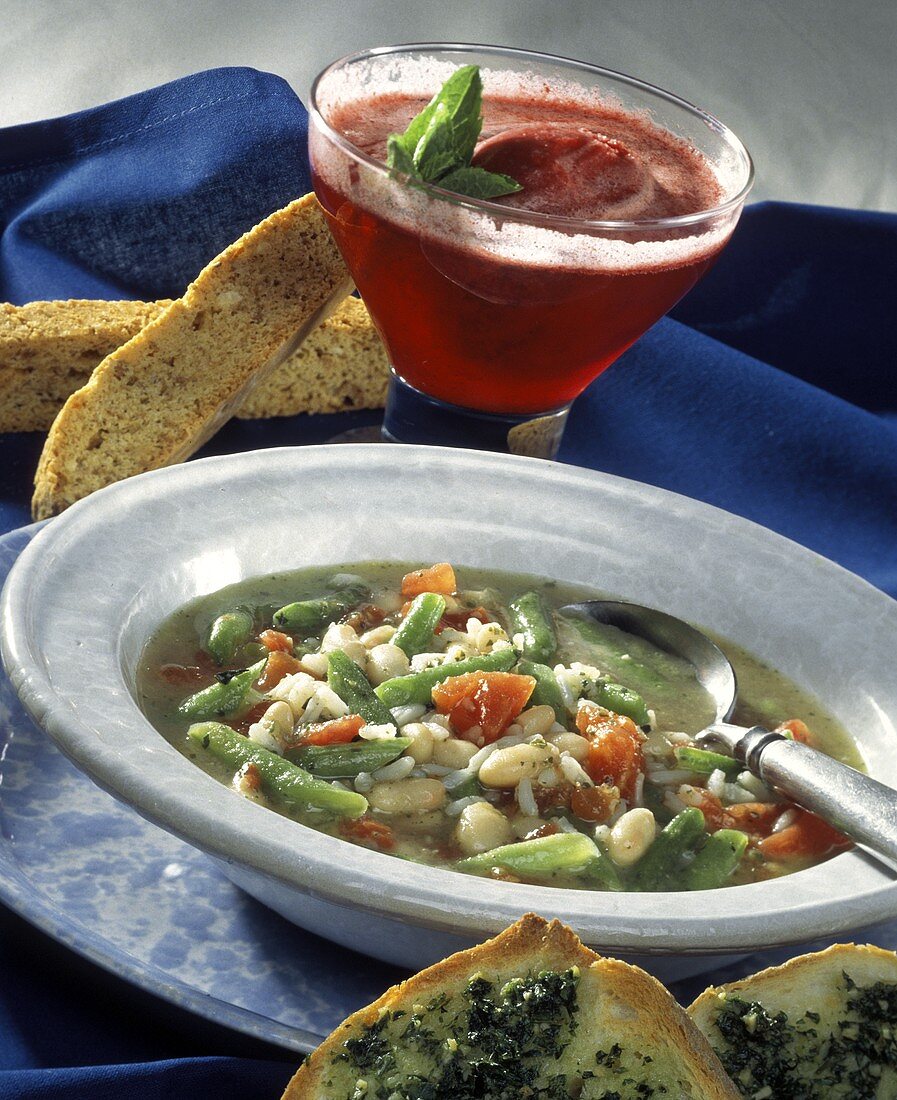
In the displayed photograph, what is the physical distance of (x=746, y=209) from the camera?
4.43m

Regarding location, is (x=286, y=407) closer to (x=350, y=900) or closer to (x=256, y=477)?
(x=256, y=477)

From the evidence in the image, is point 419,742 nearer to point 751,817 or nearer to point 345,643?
point 345,643

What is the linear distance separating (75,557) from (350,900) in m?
0.87

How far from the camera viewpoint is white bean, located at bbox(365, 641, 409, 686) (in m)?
2.35

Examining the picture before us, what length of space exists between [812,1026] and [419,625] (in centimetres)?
106

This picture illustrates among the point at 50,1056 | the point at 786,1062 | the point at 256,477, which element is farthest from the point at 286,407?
the point at 786,1062

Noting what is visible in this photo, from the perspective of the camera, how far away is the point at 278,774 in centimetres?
207

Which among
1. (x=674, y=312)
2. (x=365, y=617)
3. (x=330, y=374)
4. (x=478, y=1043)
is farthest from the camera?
(x=674, y=312)

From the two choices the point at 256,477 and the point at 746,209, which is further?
the point at 746,209

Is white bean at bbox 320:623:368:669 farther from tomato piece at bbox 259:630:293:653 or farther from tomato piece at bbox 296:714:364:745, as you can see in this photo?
tomato piece at bbox 296:714:364:745

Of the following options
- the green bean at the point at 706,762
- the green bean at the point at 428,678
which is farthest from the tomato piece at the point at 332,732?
the green bean at the point at 706,762

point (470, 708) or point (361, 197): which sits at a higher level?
point (361, 197)

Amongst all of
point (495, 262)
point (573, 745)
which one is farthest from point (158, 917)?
point (495, 262)

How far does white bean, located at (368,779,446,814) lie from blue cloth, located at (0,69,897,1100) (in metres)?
1.32
